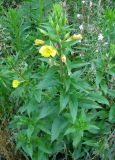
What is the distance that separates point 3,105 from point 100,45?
0.72m

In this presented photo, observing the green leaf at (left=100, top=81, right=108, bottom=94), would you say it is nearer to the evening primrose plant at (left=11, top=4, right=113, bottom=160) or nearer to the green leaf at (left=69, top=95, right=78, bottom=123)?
the evening primrose plant at (left=11, top=4, right=113, bottom=160)

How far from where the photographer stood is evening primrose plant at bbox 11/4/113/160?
175 centimetres

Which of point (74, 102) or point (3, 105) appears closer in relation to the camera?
point (74, 102)

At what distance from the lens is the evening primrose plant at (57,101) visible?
5.75 ft

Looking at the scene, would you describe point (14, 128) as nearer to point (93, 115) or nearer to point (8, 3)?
point (93, 115)

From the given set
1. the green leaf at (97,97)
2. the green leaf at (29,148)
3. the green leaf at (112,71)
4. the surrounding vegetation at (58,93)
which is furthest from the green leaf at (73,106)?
the green leaf at (29,148)

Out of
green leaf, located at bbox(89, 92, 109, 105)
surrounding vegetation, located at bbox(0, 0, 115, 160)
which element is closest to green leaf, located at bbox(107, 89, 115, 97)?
surrounding vegetation, located at bbox(0, 0, 115, 160)

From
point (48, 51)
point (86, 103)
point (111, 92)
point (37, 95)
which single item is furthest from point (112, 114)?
point (48, 51)

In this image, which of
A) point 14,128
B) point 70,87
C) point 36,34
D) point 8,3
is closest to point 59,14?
point 70,87

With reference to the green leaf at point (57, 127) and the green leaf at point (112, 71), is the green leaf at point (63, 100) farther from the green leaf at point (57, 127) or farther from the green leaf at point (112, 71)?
the green leaf at point (112, 71)

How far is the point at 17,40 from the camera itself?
2.54 m

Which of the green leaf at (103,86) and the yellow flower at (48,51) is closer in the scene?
the yellow flower at (48,51)

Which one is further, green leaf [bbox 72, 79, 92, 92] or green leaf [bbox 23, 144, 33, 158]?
green leaf [bbox 23, 144, 33, 158]

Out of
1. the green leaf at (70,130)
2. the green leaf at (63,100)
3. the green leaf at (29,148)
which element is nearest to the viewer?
the green leaf at (63,100)
